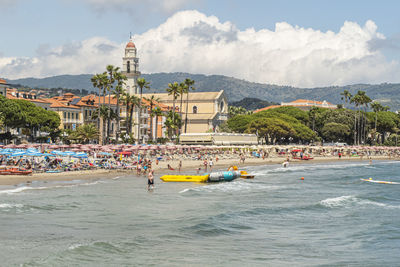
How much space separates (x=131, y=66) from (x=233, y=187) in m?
79.7

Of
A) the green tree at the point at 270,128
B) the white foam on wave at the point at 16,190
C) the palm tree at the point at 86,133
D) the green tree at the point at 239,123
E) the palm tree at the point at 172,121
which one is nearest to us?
the white foam on wave at the point at 16,190

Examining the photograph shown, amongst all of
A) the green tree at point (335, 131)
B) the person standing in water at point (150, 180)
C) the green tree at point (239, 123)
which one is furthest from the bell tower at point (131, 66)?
the person standing in water at point (150, 180)

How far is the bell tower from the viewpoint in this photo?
383 ft

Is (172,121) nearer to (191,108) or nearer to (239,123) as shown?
(239,123)

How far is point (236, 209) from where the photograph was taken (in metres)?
30.8

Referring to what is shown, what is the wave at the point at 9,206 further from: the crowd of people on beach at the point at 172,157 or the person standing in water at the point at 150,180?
the crowd of people on beach at the point at 172,157

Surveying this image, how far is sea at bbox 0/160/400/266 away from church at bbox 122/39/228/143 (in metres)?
73.1

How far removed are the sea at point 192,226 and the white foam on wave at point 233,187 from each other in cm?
43

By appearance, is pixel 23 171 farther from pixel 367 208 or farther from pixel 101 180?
pixel 367 208

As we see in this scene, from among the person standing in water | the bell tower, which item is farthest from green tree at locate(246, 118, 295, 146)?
the person standing in water

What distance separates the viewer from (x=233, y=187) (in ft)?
143

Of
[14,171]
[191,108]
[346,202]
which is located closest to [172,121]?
[191,108]

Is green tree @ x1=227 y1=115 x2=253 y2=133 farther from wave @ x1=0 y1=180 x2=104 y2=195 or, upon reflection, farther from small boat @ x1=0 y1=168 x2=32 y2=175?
wave @ x1=0 y1=180 x2=104 y2=195

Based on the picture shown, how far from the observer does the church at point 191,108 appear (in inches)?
4592
